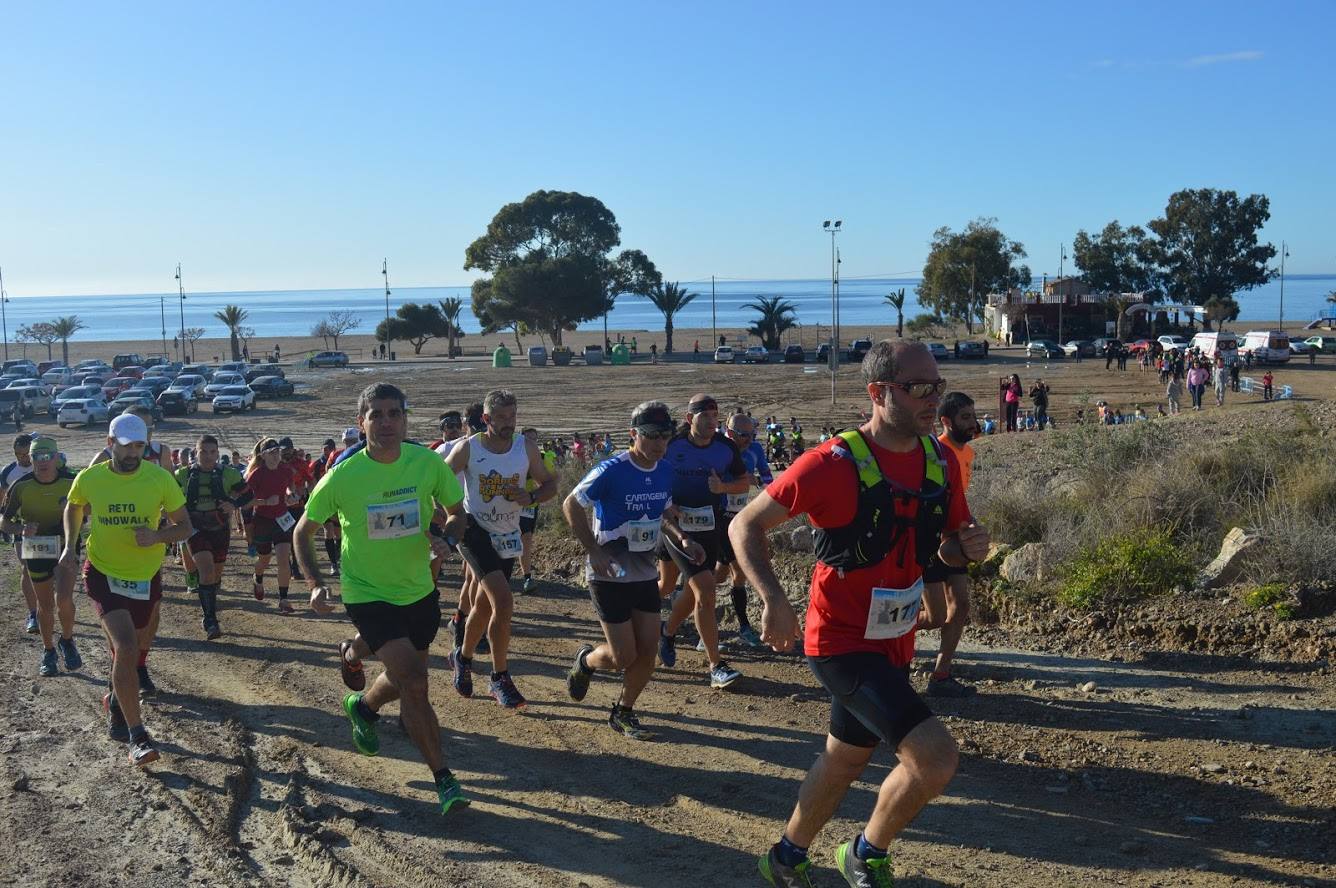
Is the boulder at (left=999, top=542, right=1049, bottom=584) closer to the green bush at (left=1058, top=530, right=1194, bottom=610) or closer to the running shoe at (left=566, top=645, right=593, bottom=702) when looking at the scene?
the green bush at (left=1058, top=530, right=1194, bottom=610)

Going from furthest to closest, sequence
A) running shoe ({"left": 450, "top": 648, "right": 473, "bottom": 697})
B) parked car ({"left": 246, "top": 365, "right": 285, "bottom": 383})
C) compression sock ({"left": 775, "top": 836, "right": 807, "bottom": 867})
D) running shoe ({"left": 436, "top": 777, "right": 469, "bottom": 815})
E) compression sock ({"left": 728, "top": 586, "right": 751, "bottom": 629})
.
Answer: parked car ({"left": 246, "top": 365, "right": 285, "bottom": 383}) < compression sock ({"left": 728, "top": 586, "right": 751, "bottom": 629}) < running shoe ({"left": 450, "top": 648, "right": 473, "bottom": 697}) < running shoe ({"left": 436, "top": 777, "right": 469, "bottom": 815}) < compression sock ({"left": 775, "top": 836, "right": 807, "bottom": 867})

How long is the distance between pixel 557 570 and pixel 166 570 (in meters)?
4.71

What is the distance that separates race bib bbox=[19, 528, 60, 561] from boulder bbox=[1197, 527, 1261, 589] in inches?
325

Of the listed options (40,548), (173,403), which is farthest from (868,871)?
(173,403)

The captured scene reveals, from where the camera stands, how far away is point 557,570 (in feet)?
38.7

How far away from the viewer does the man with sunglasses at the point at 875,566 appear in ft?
12.6

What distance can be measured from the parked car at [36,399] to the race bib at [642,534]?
4678cm

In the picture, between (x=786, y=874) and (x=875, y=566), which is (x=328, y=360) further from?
(x=875, y=566)

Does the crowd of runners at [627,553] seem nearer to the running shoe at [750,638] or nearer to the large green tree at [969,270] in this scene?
the running shoe at [750,638]

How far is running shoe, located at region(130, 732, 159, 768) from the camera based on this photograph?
6.14 meters

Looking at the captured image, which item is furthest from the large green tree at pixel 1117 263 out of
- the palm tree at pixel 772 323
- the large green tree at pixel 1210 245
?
the palm tree at pixel 772 323

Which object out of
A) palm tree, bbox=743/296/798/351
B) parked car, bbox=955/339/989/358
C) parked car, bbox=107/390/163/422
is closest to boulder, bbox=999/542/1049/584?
parked car, bbox=107/390/163/422

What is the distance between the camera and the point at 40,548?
840cm

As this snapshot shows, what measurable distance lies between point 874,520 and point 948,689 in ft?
11.8
